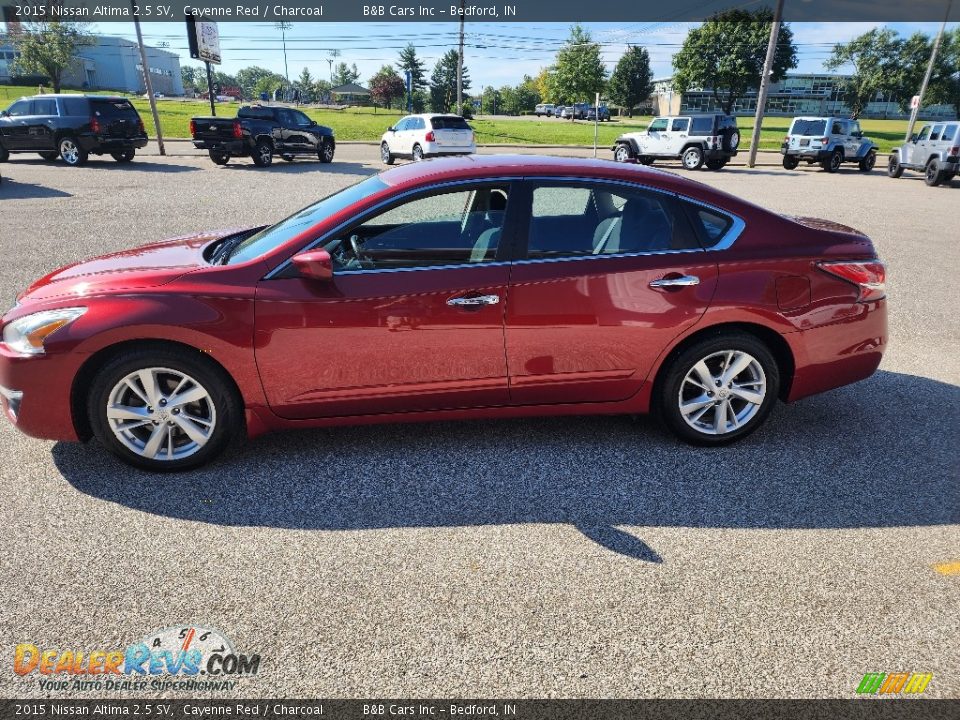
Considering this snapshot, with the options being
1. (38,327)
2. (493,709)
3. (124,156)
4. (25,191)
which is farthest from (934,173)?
(124,156)

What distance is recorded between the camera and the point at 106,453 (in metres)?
3.54

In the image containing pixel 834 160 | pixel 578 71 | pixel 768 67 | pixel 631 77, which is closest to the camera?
pixel 834 160

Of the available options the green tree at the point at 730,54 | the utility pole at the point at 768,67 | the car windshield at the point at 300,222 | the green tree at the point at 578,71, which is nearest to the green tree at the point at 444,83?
the green tree at the point at 578,71

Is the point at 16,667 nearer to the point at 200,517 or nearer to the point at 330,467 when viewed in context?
the point at 200,517

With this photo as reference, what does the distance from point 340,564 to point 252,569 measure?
361 mm

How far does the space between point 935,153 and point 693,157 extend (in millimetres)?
7056

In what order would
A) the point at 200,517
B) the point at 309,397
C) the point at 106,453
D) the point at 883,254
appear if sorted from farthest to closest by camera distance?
the point at 883,254 < the point at 106,453 < the point at 309,397 < the point at 200,517

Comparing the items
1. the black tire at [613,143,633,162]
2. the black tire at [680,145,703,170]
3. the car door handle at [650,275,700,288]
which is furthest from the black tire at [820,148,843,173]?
the car door handle at [650,275,700,288]

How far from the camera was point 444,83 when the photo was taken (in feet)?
333

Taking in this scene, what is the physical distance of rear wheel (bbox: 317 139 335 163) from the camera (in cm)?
2079

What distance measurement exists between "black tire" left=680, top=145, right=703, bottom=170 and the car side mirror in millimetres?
21963

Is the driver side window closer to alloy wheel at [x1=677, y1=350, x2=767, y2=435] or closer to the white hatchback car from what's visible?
alloy wheel at [x1=677, y1=350, x2=767, y2=435]

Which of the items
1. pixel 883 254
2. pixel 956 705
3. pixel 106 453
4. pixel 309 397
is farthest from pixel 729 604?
pixel 883 254

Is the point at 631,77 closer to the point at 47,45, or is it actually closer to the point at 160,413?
the point at 47,45
